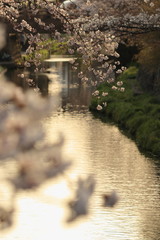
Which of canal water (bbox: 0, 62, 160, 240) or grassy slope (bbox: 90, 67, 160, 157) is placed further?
grassy slope (bbox: 90, 67, 160, 157)

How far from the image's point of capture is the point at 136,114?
99.0 feet

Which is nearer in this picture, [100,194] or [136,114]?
[100,194]

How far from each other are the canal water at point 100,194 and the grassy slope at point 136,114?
21.4 inches

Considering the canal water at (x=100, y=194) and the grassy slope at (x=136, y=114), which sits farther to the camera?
the grassy slope at (x=136, y=114)

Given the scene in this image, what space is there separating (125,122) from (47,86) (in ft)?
56.6

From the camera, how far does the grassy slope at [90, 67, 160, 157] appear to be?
82.2ft

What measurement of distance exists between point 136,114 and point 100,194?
12.3 metres

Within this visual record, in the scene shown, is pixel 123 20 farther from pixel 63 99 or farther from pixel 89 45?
pixel 63 99

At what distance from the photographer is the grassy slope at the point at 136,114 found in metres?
25.0

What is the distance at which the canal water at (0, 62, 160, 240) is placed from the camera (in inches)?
599

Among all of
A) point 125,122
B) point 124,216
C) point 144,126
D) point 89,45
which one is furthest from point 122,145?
point 89,45

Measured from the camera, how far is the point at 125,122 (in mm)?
30531

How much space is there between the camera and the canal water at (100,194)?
49.9ft

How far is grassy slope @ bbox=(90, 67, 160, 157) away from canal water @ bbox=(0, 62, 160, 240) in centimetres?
54
